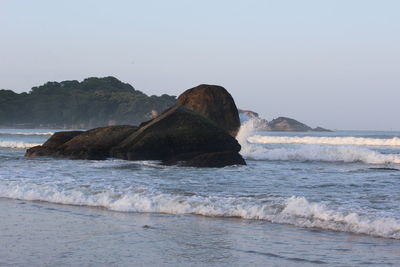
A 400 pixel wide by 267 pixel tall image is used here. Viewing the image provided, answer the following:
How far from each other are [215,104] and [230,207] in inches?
563

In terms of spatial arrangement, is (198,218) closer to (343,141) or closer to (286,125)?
(343,141)

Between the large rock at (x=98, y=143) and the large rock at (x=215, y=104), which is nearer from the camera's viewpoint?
the large rock at (x=98, y=143)

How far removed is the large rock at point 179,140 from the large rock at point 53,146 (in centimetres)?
405

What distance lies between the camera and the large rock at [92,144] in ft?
68.4

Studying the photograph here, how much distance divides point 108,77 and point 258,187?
167497 mm

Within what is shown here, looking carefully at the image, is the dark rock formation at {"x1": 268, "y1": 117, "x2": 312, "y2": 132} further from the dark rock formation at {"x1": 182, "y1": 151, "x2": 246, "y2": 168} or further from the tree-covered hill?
the dark rock formation at {"x1": 182, "y1": 151, "x2": 246, "y2": 168}

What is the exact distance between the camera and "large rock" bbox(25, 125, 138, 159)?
68.4 ft

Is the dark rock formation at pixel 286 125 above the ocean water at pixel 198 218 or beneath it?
above

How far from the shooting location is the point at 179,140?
1912 cm

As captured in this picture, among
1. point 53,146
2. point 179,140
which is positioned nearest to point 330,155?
point 179,140

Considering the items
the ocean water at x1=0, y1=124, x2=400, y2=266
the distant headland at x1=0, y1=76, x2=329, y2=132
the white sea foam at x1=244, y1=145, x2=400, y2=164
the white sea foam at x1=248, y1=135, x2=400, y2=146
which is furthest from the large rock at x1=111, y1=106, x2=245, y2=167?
the distant headland at x1=0, y1=76, x2=329, y2=132

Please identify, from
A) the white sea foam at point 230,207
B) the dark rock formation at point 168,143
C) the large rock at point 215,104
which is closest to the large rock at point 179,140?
the dark rock formation at point 168,143

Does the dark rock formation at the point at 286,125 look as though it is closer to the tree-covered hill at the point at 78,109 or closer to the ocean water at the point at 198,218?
the tree-covered hill at the point at 78,109

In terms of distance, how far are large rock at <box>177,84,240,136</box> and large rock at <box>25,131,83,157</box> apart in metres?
4.68
